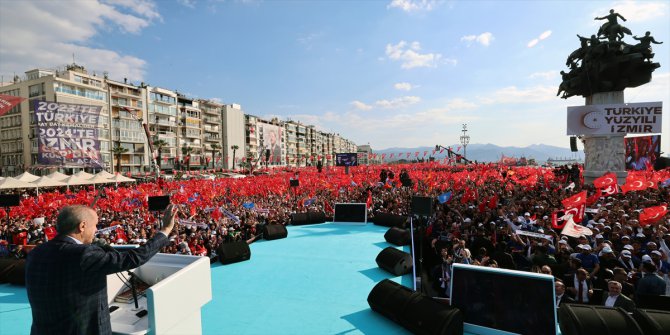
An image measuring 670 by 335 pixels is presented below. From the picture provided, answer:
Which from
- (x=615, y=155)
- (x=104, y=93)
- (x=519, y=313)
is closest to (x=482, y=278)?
(x=519, y=313)

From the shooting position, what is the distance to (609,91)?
79.0ft

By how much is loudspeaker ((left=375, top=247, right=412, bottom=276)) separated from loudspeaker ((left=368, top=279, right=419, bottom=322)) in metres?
2.48

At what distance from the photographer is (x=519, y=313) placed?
18.6ft

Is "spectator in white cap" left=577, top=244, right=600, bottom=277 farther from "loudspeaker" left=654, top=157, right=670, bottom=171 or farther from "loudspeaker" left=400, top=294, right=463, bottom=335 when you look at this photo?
"loudspeaker" left=654, top=157, right=670, bottom=171

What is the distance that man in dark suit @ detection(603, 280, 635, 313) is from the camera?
5.78 metres

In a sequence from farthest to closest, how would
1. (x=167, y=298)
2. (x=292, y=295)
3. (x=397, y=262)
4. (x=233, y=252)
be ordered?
1. (x=233, y=252)
2. (x=397, y=262)
3. (x=292, y=295)
4. (x=167, y=298)

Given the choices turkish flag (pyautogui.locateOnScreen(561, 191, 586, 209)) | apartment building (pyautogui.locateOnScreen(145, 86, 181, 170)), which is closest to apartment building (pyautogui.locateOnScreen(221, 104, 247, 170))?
apartment building (pyautogui.locateOnScreen(145, 86, 181, 170))

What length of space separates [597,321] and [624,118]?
88.6ft

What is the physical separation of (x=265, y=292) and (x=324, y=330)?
2624 mm

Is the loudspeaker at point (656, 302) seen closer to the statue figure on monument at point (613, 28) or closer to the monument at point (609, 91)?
the monument at point (609, 91)

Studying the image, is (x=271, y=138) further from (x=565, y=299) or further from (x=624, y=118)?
(x=565, y=299)

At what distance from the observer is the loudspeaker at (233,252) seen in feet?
36.1

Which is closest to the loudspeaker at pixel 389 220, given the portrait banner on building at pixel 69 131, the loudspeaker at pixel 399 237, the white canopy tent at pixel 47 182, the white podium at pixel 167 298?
Result: the loudspeaker at pixel 399 237

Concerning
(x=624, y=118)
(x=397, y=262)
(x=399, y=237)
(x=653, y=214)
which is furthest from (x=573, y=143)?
(x=397, y=262)
